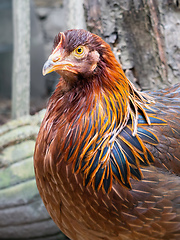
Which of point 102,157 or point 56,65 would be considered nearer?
point 56,65

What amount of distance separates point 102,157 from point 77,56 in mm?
528

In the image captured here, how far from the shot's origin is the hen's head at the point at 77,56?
1668 millimetres

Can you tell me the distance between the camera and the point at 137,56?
107 inches

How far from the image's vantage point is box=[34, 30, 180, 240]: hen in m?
1.79

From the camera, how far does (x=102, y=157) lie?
1.79 meters

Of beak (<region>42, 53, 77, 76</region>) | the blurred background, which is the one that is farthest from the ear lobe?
the blurred background

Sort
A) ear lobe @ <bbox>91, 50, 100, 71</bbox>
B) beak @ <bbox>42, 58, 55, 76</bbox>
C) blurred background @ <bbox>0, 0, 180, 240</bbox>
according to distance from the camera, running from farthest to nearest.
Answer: blurred background @ <bbox>0, 0, 180, 240</bbox>, ear lobe @ <bbox>91, 50, 100, 71</bbox>, beak @ <bbox>42, 58, 55, 76</bbox>

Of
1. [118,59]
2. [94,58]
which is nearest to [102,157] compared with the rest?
[94,58]

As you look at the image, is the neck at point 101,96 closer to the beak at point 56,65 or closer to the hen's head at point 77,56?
the hen's head at point 77,56

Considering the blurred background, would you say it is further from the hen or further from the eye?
the eye

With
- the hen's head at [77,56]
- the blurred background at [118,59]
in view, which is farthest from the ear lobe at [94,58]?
the blurred background at [118,59]

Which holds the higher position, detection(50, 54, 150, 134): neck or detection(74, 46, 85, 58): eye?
detection(74, 46, 85, 58): eye

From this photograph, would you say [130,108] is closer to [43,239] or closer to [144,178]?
[144,178]

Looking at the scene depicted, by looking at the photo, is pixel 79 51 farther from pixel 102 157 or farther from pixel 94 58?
pixel 102 157
